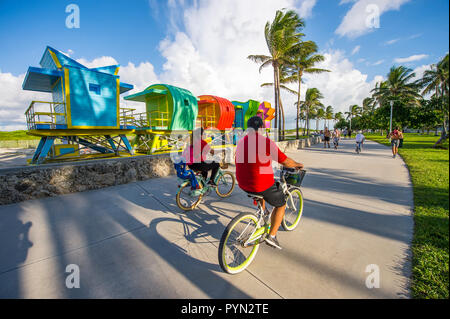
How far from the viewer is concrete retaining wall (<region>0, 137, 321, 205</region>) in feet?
14.7

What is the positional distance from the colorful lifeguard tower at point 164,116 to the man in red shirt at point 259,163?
7678 mm

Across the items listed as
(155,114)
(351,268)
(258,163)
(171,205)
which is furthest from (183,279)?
(155,114)

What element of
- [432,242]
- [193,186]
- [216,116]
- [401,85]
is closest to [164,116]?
[216,116]

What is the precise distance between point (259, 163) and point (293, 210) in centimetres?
167

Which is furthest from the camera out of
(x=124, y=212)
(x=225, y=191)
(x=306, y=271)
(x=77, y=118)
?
(x=77, y=118)

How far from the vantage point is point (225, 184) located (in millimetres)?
5184

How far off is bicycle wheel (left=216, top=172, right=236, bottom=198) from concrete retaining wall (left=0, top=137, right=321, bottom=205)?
298 cm

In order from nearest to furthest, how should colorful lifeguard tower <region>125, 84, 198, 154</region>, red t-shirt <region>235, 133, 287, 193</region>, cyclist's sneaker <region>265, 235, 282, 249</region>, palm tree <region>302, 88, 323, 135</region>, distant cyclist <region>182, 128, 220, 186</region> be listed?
1. red t-shirt <region>235, 133, 287, 193</region>
2. cyclist's sneaker <region>265, 235, 282, 249</region>
3. distant cyclist <region>182, 128, 220, 186</region>
4. colorful lifeguard tower <region>125, 84, 198, 154</region>
5. palm tree <region>302, 88, 323, 135</region>

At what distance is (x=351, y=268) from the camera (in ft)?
7.80

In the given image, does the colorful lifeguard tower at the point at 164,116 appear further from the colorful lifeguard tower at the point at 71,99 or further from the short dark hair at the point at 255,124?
the short dark hair at the point at 255,124

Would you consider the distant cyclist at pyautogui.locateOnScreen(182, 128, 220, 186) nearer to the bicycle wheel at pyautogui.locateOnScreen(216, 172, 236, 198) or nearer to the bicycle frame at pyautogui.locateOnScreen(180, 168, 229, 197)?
the bicycle frame at pyautogui.locateOnScreen(180, 168, 229, 197)

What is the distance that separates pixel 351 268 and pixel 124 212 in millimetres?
4149

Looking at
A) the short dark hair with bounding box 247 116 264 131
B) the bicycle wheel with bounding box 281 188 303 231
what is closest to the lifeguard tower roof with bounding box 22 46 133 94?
the short dark hair with bounding box 247 116 264 131
